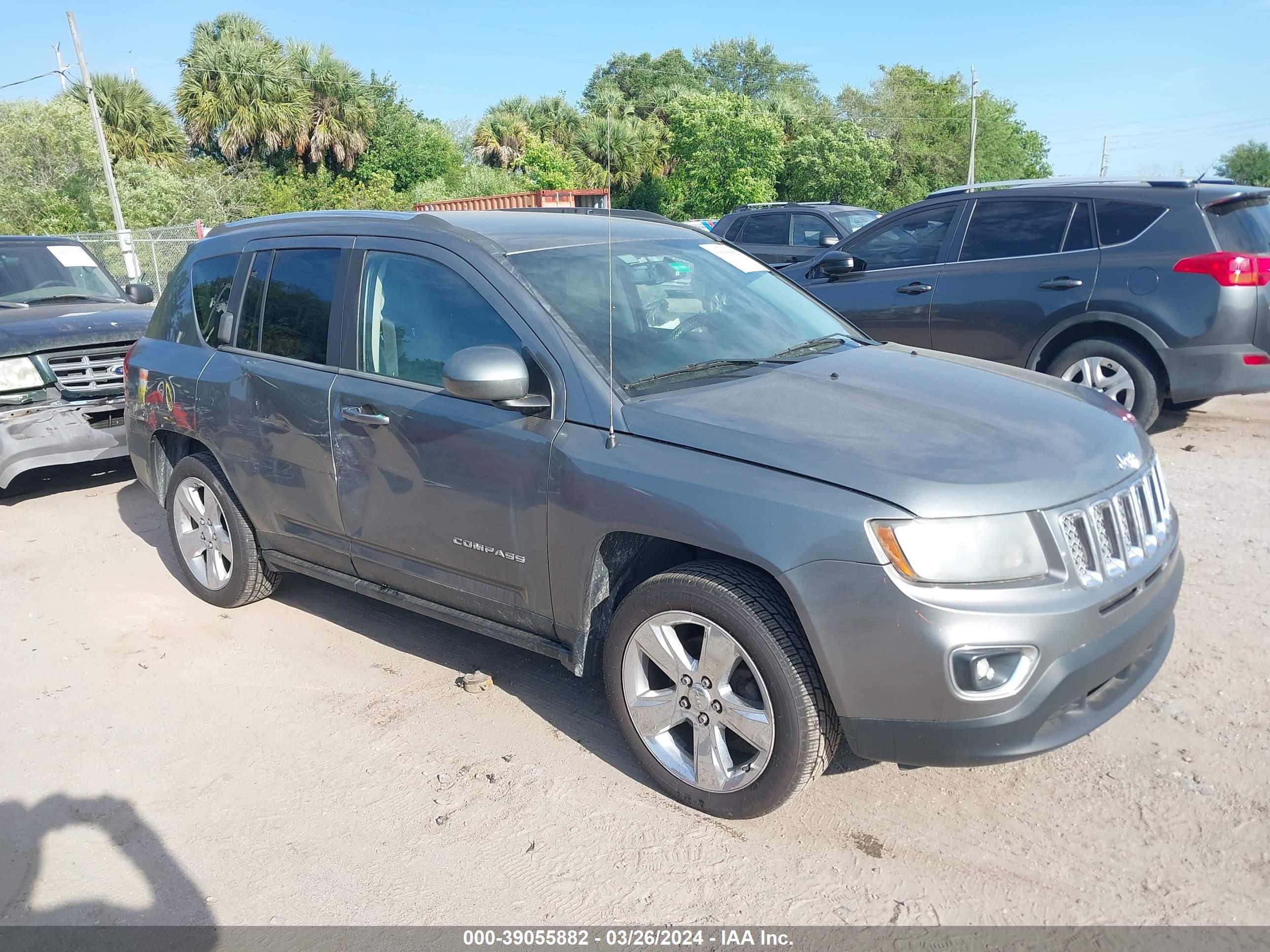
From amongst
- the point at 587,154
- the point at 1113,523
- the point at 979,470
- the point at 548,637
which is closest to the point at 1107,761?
the point at 1113,523

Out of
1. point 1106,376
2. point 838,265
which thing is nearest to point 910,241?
point 838,265

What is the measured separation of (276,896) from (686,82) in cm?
7192

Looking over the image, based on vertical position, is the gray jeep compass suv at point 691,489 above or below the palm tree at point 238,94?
below

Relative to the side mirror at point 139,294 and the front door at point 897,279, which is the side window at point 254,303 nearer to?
the front door at point 897,279

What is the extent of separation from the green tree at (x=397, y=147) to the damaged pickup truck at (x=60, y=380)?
3820cm

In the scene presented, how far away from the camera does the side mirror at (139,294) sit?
28.5ft

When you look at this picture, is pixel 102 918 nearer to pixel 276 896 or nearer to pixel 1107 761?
pixel 276 896

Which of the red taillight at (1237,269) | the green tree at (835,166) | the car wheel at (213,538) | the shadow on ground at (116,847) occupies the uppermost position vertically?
the green tree at (835,166)

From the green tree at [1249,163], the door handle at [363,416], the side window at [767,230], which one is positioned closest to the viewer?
the door handle at [363,416]

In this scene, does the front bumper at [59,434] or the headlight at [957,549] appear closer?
the headlight at [957,549]

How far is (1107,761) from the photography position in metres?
3.34

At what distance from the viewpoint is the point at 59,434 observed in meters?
7.01

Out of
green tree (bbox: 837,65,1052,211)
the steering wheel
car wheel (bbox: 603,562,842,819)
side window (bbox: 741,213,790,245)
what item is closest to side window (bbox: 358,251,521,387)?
the steering wheel

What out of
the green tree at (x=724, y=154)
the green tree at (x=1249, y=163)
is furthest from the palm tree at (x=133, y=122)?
the green tree at (x=1249, y=163)
